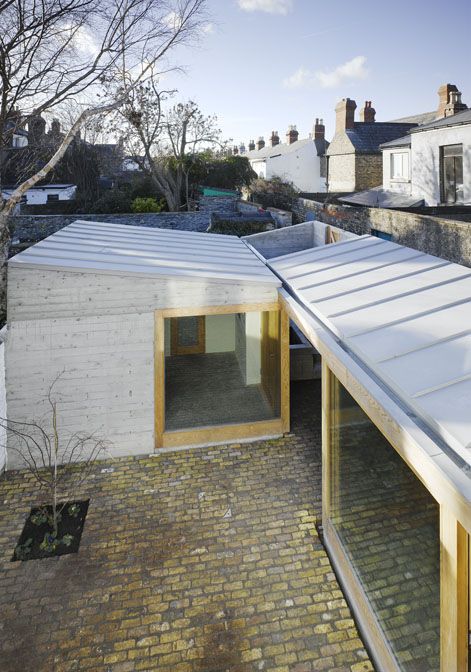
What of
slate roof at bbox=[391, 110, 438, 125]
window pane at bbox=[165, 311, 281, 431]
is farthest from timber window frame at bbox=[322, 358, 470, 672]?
slate roof at bbox=[391, 110, 438, 125]

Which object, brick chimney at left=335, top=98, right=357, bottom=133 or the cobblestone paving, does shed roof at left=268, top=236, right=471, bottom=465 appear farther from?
brick chimney at left=335, top=98, right=357, bottom=133

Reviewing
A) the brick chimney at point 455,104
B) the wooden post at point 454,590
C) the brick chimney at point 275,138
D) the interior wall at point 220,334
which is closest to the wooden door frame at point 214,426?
the interior wall at point 220,334

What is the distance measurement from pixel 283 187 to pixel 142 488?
62.4ft

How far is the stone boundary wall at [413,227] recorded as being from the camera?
9031 mm

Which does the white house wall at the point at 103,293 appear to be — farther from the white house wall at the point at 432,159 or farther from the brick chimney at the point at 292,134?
the brick chimney at the point at 292,134

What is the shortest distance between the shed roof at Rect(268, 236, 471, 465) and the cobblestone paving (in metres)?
2.22

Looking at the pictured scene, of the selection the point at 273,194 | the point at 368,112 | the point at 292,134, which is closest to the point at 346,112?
the point at 368,112

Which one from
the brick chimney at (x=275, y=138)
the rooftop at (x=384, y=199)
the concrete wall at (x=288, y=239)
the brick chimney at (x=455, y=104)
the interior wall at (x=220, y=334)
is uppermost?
the brick chimney at (x=275, y=138)

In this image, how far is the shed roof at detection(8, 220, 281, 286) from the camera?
6543 mm

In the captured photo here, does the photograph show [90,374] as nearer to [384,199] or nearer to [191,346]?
[191,346]

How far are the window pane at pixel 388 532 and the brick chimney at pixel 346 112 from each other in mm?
27885

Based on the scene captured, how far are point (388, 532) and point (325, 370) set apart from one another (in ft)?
5.21

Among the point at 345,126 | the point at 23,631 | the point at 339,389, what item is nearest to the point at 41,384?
the point at 23,631

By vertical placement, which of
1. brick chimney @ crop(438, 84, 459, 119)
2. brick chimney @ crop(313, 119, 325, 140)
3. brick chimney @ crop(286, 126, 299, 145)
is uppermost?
brick chimney @ crop(286, 126, 299, 145)
